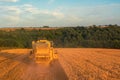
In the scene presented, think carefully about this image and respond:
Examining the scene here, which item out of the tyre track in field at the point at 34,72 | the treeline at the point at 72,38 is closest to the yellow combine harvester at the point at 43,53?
the tyre track in field at the point at 34,72

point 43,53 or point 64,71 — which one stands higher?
point 43,53

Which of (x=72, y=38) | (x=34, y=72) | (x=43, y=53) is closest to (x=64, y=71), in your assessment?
(x=34, y=72)

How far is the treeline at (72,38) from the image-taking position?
79312 mm

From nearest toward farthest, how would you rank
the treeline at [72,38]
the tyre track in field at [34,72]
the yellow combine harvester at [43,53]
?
the tyre track in field at [34,72], the yellow combine harvester at [43,53], the treeline at [72,38]

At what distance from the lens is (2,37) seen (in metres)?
88.6

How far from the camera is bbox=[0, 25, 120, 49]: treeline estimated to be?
7931cm

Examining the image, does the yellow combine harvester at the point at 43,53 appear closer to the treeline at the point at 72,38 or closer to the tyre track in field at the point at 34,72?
the tyre track in field at the point at 34,72

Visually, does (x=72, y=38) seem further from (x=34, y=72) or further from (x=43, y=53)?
(x=34, y=72)

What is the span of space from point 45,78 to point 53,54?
8616 millimetres

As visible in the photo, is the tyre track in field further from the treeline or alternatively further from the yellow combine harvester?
the treeline

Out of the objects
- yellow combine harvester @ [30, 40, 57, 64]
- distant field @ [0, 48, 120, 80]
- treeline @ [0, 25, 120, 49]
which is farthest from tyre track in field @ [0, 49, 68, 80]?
treeline @ [0, 25, 120, 49]

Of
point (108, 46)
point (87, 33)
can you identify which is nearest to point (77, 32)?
point (87, 33)

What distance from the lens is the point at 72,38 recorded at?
90375 mm

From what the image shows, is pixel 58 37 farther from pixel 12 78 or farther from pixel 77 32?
pixel 12 78
